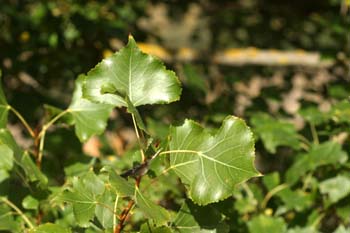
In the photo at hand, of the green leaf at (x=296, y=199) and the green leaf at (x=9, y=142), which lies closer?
the green leaf at (x=9, y=142)

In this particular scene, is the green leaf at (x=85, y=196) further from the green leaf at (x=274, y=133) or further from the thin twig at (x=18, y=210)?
the green leaf at (x=274, y=133)

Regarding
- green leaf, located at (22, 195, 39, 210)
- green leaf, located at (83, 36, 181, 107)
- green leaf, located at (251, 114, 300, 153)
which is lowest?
green leaf, located at (251, 114, 300, 153)

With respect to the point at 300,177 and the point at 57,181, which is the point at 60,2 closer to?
the point at 57,181

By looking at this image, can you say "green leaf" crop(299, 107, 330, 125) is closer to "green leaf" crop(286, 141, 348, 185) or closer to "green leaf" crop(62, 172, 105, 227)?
"green leaf" crop(286, 141, 348, 185)

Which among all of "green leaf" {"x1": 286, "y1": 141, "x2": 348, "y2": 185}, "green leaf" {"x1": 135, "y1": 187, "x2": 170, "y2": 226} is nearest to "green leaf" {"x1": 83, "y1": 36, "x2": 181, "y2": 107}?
"green leaf" {"x1": 135, "y1": 187, "x2": 170, "y2": 226}

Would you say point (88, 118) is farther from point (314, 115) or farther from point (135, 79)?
point (314, 115)

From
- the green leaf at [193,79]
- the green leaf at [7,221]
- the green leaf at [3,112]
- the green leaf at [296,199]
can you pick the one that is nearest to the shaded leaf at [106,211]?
the green leaf at [7,221]
